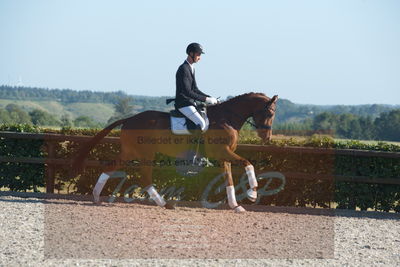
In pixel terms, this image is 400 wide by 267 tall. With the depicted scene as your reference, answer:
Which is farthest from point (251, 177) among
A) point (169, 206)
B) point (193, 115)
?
point (169, 206)

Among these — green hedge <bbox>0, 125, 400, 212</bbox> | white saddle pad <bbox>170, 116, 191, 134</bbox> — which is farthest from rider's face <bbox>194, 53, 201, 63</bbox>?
green hedge <bbox>0, 125, 400, 212</bbox>

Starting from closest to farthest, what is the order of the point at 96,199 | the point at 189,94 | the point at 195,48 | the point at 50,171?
the point at 189,94 < the point at 195,48 < the point at 96,199 < the point at 50,171

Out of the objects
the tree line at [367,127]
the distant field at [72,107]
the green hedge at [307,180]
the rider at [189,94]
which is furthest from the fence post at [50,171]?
the distant field at [72,107]

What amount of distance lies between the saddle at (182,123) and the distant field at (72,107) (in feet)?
445

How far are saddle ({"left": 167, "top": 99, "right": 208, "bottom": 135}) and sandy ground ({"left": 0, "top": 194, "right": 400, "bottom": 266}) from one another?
60.0 inches

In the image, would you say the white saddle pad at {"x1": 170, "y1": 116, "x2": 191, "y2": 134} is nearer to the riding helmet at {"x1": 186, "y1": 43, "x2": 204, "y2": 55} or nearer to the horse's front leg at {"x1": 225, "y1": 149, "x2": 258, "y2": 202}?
the horse's front leg at {"x1": 225, "y1": 149, "x2": 258, "y2": 202}

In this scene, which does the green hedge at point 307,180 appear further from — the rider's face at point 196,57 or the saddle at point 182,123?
the rider's face at point 196,57

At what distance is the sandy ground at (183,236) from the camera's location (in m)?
7.92

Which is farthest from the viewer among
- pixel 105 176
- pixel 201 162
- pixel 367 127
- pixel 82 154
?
pixel 367 127

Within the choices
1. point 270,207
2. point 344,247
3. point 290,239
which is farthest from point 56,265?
point 270,207

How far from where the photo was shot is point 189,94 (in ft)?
37.1

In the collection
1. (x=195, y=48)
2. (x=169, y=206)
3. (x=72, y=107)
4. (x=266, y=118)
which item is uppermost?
(x=195, y=48)

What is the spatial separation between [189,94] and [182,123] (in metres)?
0.62

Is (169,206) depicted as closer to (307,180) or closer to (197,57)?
(197,57)
